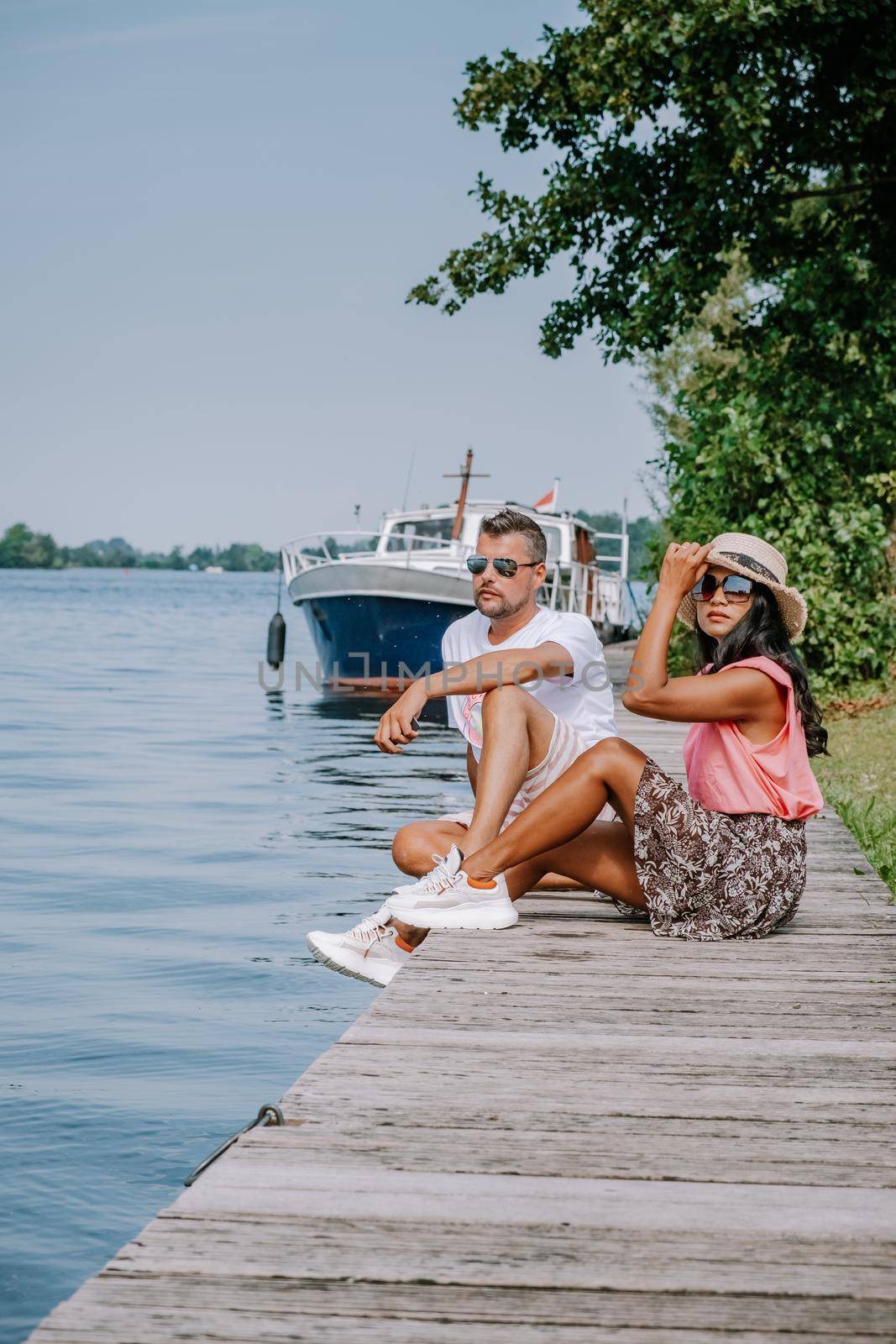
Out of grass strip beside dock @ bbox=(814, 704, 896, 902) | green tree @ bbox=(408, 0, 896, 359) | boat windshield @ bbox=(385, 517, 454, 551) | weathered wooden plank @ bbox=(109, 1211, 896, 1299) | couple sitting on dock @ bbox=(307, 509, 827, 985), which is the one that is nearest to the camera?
weathered wooden plank @ bbox=(109, 1211, 896, 1299)

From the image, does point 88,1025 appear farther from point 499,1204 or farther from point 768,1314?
point 768,1314

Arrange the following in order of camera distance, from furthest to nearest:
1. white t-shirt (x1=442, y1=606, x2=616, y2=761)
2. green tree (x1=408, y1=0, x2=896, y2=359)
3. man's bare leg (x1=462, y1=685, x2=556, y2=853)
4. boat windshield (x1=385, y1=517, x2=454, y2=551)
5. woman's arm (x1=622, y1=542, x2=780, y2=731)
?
boat windshield (x1=385, y1=517, x2=454, y2=551) < green tree (x1=408, y1=0, x2=896, y2=359) < white t-shirt (x1=442, y1=606, x2=616, y2=761) < man's bare leg (x1=462, y1=685, x2=556, y2=853) < woman's arm (x1=622, y1=542, x2=780, y2=731)

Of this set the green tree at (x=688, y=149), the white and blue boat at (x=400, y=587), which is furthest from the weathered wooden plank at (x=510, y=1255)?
the white and blue boat at (x=400, y=587)

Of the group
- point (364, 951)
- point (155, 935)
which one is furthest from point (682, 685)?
point (155, 935)

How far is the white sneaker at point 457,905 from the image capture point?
4988 mm

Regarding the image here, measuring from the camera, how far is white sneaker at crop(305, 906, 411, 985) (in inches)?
197

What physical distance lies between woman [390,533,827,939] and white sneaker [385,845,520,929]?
0.04 metres

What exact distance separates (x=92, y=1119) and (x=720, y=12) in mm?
9237

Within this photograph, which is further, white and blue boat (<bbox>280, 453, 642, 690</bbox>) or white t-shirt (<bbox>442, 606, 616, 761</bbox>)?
white and blue boat (<bbox>280, 453, 642, 690</bbox>)

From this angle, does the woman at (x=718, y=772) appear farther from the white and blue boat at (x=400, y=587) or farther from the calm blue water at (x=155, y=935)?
the white and blue boat at (x=400, y=587)

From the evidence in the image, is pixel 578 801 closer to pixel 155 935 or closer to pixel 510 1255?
pixel 510 1255

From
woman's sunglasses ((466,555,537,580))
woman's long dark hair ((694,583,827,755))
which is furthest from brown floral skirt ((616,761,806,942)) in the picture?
woman's sunglasses ((466,555,537,580))

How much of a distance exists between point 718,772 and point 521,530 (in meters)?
1.19

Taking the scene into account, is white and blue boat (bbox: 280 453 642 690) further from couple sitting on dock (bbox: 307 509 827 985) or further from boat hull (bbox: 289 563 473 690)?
couple sitting on dock (bbox: 307 509 827 985)
